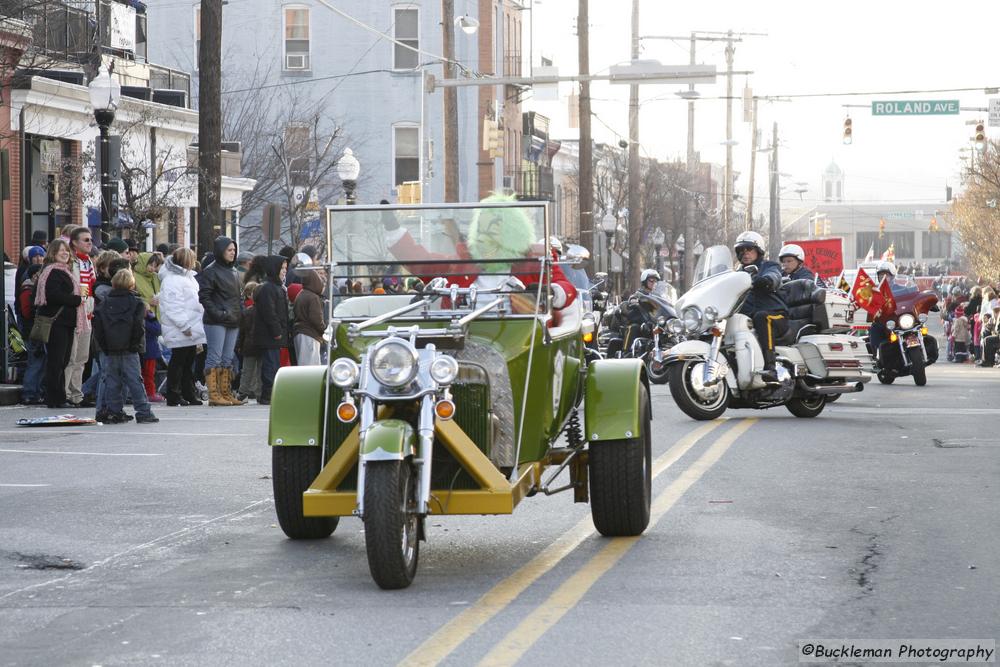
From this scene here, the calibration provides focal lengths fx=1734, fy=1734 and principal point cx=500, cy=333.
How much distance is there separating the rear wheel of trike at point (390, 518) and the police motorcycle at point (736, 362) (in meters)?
9.66

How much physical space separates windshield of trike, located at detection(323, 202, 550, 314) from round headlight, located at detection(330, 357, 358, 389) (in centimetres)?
162

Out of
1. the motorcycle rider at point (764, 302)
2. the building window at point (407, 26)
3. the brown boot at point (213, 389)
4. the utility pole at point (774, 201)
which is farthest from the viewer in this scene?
the utility pole at point (774, 201)

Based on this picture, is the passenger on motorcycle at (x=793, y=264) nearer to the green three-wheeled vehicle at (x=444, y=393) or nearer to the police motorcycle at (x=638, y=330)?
the police motorcycle at (x=638, y=330)

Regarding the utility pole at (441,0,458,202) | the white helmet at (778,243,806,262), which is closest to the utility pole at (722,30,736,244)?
the utility pole at (441,0,458,202)

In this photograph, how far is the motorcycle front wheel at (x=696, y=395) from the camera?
677 inches

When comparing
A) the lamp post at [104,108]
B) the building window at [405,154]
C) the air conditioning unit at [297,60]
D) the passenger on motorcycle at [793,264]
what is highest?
the air conditioning unit at [297,60]

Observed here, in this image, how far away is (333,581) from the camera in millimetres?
8078

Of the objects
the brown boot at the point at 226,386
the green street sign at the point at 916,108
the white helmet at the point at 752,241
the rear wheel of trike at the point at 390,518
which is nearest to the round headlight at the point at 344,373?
the rear wheel of trike at the point at 390,518

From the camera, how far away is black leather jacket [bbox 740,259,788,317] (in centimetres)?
1756

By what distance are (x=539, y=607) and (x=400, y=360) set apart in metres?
1.28

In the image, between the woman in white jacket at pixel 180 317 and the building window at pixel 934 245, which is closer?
the woman in white jacket at pixel 180 317

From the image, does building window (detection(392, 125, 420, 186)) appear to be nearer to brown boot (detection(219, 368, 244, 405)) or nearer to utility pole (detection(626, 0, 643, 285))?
utility pole (detection(626, 0, 643, 285))

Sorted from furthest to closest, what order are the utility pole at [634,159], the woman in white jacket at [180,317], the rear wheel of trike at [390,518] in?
the utility pole at [634,159]
the woman in white jacket at [180,317]
the rear wheel of trike at [390,518]

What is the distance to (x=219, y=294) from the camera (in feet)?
63.7
